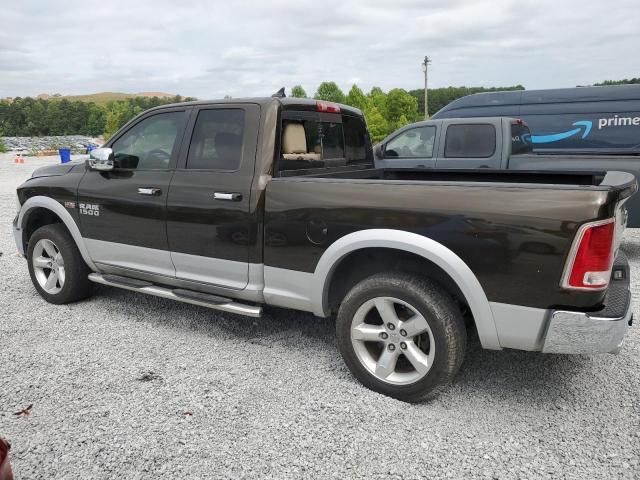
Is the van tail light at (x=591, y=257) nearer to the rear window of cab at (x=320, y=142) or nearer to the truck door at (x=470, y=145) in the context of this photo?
the rear window of cab at (x=320, y=142)

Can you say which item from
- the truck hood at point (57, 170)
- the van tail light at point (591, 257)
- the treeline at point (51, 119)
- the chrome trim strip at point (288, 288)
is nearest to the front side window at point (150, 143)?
the truck hood at point (57, 170)

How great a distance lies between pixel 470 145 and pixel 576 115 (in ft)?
7.94

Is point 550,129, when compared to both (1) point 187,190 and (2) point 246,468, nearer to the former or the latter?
(1) point 187,190

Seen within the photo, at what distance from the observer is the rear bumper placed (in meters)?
2.53

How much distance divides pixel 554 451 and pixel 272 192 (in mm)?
2216

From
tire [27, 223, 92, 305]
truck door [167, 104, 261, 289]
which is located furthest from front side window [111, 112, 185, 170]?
tire [27, 223, 92, 305]

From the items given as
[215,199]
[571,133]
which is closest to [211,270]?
[215,199]

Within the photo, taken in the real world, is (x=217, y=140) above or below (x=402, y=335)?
above

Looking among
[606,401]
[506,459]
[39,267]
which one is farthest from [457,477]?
[39,267]

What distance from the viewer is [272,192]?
3.43m

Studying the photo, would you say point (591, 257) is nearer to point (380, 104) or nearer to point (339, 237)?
point (339, 237)

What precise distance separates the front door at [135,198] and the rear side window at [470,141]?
505 centimetres

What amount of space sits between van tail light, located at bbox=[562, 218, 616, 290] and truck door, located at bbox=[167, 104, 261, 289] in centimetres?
196

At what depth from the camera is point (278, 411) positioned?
303 centimetres
